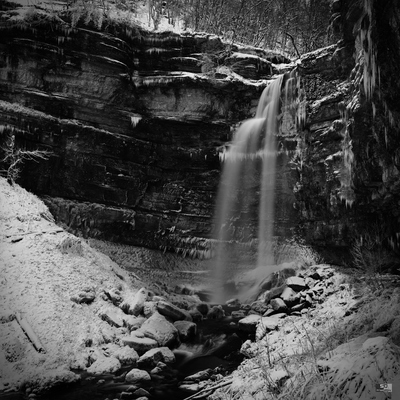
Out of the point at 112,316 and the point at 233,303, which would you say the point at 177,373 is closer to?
the point at 112,316

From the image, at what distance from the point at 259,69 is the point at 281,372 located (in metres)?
20.9

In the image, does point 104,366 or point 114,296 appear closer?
point 104,366

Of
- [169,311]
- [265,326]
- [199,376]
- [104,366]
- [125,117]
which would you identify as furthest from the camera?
[125,117]

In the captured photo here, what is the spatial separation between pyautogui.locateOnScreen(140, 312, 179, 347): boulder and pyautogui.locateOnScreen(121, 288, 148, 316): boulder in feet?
2.77

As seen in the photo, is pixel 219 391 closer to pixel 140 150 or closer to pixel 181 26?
pixel 140 150

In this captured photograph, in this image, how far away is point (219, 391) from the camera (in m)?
6.96

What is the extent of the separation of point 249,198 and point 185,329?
477 inches

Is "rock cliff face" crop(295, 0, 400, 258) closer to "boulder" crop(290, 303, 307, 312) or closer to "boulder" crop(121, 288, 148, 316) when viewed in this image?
"boulder" crop(290, 303, 307, 312)

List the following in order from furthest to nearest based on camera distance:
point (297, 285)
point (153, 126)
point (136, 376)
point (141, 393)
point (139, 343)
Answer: point (153, 126) → point (297, 285) → point (139, 343) → point (136, 376) → point (141, 393)

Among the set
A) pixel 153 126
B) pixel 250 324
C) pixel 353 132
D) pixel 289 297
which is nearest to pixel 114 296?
pixel 250 324

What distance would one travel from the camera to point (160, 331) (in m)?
10.8

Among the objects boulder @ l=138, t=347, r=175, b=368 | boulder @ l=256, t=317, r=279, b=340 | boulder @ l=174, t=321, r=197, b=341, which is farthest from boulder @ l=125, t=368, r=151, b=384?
boulder @ l=256, t=317, r=279, b=340

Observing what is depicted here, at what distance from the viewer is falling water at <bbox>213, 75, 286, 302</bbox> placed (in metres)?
20.3

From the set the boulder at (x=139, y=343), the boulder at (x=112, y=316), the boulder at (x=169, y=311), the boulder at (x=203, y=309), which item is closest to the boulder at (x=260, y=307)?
the boulder at (x=203, y=309)
